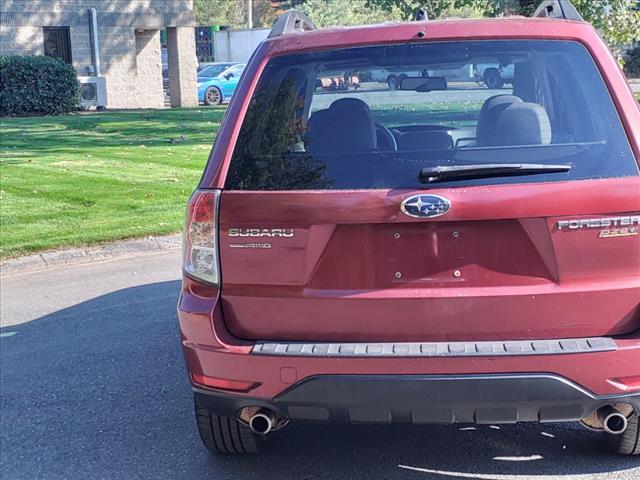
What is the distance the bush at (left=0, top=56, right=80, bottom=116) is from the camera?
21672 millimetres

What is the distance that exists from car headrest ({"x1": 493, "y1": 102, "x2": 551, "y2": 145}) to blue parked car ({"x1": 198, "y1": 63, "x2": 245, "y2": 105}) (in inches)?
1022

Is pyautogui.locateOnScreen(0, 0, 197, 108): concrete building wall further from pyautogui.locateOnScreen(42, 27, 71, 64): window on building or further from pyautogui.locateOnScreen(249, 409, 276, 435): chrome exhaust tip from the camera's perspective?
pyautogui.locateOnScreen(249, 409, 276, 435): chrome exhaust tip

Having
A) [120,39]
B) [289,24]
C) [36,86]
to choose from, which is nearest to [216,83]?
[120,39]

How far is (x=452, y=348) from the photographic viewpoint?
10.8ft

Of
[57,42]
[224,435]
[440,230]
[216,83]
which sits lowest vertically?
[216,83]

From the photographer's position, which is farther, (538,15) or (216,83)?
(216,83)

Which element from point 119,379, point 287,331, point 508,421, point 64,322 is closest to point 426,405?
point 508,421

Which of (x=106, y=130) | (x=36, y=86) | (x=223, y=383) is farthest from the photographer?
(x=36, y=86)

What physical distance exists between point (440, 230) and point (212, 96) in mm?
26827

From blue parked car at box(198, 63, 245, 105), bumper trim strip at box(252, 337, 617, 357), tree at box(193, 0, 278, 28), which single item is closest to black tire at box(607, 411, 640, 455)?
bumper trim strip at box(252, 337, 617, 357)

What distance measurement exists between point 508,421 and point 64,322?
430cm

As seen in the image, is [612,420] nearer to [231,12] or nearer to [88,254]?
[88,254]

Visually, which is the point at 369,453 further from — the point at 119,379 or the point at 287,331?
the point at 119,379

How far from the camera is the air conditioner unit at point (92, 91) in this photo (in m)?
23.9
